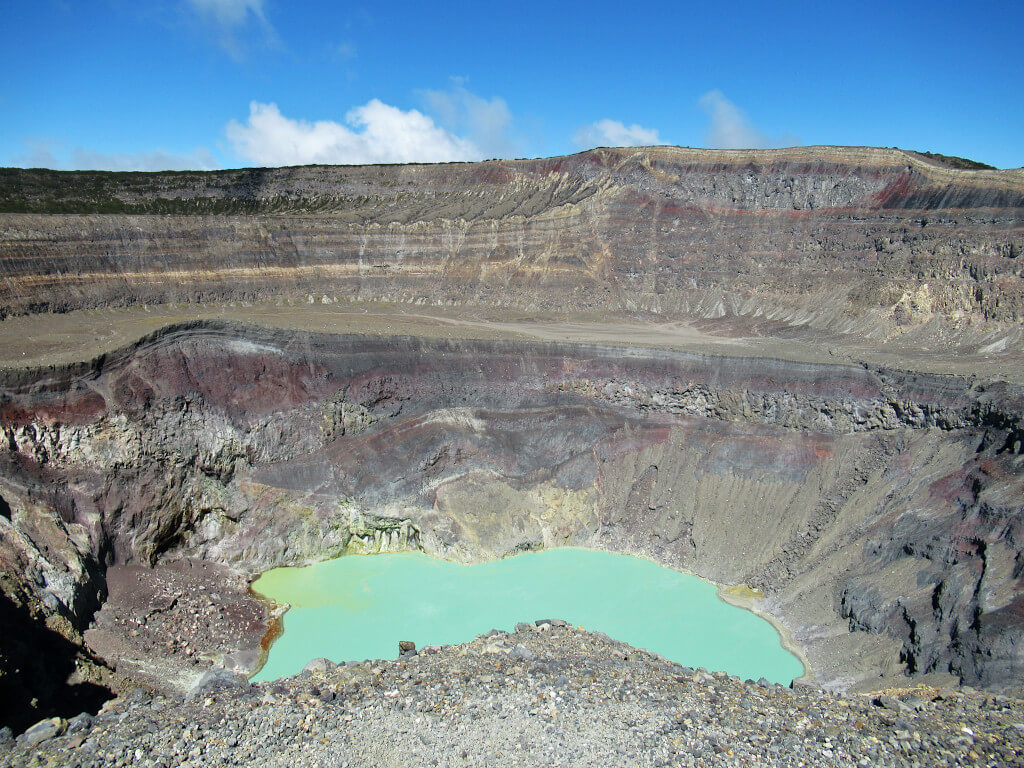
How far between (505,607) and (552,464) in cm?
589

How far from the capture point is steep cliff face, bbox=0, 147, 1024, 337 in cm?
3011

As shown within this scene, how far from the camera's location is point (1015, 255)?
28.7 meters

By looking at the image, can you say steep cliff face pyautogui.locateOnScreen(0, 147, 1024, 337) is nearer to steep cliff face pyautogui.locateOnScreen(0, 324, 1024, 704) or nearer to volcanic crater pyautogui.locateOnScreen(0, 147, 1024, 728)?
volcanic crater pyautogui.locateOnScreen(0, 147, 1024, 728)

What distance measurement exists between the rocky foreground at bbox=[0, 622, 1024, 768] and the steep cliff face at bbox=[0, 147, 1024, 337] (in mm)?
20783

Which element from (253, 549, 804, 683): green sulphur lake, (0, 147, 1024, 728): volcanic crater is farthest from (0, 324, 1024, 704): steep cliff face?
(253, 549, 804, 683): green sulphur lake

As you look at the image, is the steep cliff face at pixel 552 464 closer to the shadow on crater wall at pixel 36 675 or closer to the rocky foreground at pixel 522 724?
the shadow on crater wall at pixel 36 675

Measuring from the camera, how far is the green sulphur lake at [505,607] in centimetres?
1902

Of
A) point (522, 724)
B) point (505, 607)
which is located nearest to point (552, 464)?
point (505, 607)

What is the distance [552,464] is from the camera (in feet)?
82.9

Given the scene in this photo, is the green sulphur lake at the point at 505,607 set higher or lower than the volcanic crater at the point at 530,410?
lower

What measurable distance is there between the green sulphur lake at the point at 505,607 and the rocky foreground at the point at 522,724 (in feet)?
14.1

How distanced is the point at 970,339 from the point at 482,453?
19219 mm

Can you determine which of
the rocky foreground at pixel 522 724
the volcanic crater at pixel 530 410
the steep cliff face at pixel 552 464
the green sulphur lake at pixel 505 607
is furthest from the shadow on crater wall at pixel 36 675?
the green sulphur lake at pixel 505 607

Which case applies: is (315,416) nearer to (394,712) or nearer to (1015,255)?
(394,712)
